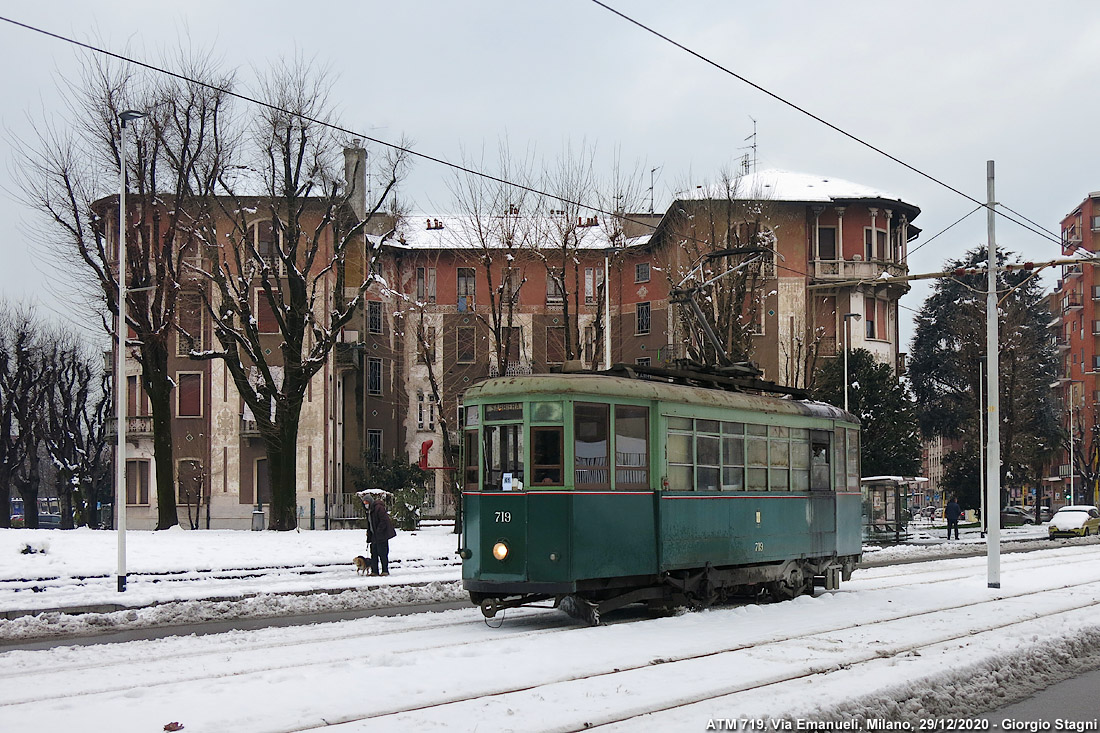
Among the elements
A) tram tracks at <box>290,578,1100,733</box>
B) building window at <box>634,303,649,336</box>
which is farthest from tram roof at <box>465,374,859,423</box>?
building window at <box>634,303,649,336</box>

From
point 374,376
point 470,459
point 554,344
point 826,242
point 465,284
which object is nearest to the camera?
point 470,459

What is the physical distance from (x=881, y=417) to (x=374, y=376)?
26110 millimetres

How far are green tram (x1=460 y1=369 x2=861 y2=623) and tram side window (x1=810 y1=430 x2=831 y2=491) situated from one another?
2006 millimetres

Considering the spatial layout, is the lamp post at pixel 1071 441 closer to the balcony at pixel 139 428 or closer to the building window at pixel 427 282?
the building window at pixel 427 282

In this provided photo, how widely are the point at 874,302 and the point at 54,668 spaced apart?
178 feet

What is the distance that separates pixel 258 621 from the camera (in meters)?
17.2

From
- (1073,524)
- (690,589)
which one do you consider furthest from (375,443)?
(690,589)

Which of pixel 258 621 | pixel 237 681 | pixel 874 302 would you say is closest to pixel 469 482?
pixel 258 621

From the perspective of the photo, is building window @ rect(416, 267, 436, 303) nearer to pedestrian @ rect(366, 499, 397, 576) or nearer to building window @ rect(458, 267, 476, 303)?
building window @ rect(458, 267, 476, 303)

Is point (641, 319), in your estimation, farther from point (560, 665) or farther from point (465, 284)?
point (560, 665)

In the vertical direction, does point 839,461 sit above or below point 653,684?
above

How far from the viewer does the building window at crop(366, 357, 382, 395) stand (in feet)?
205

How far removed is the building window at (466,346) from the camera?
6388 cm

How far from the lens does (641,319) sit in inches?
2532
